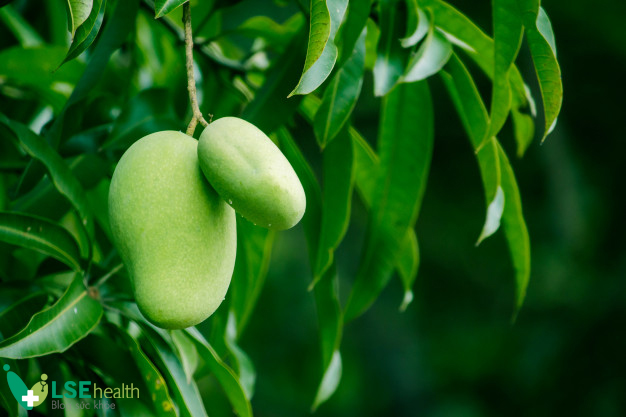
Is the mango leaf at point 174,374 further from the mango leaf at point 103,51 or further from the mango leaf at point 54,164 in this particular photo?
the mango leaf at point 103,51

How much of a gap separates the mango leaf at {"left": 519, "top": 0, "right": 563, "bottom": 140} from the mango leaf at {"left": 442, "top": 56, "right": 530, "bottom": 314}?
119 millimetres

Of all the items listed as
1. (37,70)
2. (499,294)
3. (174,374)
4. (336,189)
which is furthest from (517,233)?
(499,294)

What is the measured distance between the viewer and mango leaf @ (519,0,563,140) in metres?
0.63

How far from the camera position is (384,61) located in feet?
2.62

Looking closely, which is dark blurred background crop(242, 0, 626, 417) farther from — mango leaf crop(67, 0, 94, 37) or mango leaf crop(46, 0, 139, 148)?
mango leaf crop(67, 0, 94, 37)

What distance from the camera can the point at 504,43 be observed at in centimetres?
68

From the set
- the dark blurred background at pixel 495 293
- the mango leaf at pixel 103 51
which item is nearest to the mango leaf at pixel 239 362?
the mango leaf at pixel 103 51

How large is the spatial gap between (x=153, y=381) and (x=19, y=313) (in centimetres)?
16

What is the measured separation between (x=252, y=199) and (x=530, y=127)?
523mm

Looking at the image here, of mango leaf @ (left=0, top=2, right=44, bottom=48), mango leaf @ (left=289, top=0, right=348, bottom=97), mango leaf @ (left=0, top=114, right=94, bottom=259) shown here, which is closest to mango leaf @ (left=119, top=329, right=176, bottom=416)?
mango leaf @ (left=0, top=114, right=94, bottom=259)

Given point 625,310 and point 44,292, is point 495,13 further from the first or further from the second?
point 625,310

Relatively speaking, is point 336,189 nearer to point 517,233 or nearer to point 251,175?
point 517,233

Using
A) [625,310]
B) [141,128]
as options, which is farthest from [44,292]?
[625,310]

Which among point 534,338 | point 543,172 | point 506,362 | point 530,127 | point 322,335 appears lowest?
point 506,362
